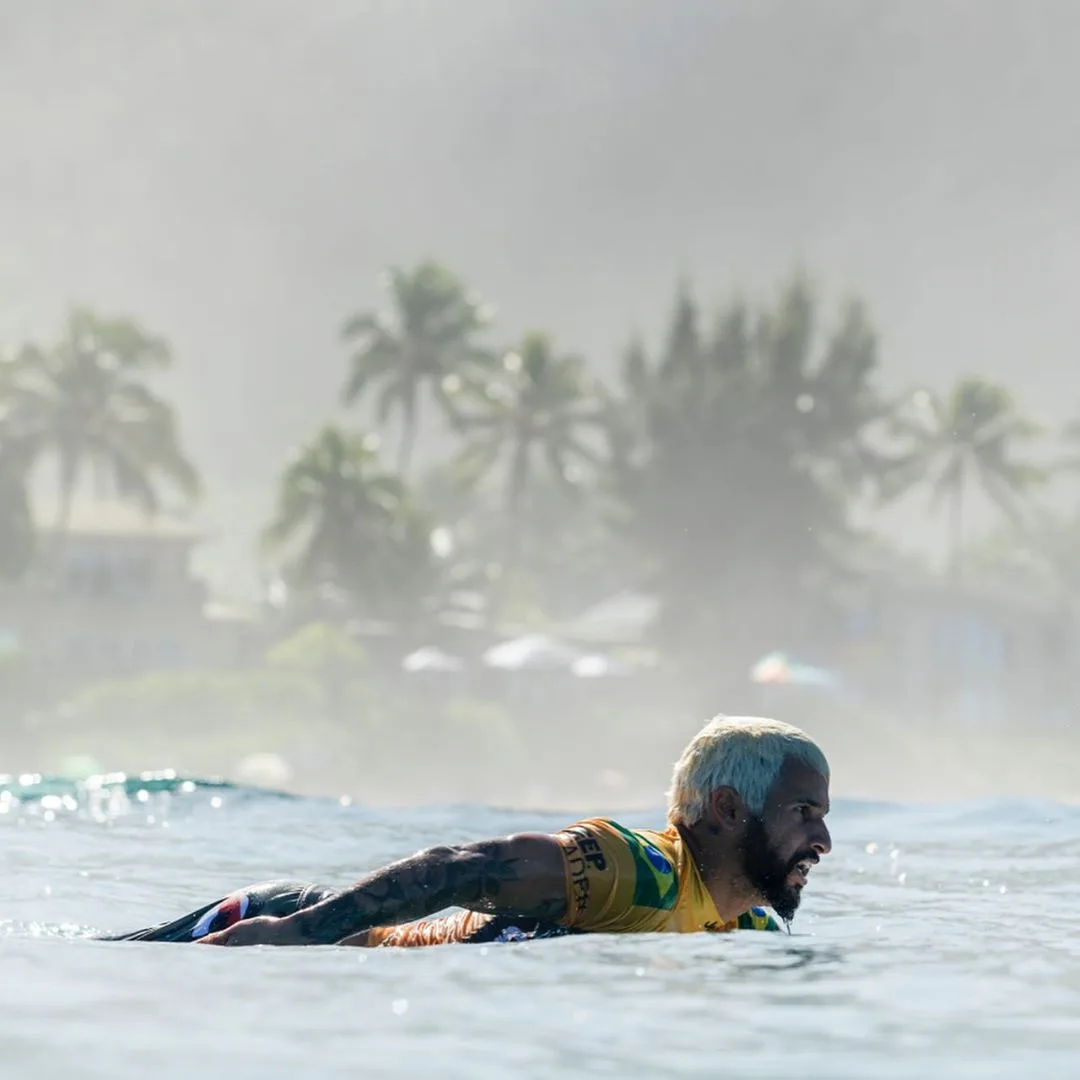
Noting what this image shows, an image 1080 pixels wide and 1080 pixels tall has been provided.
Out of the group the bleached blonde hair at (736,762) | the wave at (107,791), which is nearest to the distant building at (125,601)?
the wave at (107,791)

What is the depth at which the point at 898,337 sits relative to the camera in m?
169

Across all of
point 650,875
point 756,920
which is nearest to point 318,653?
point 756,920

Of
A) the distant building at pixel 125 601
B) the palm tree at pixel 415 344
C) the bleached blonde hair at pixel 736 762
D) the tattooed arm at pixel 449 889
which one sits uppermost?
the palm tree at pixel 415 344

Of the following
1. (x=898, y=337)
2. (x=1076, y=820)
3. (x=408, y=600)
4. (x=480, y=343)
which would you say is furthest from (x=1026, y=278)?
(x=1076, y=820)

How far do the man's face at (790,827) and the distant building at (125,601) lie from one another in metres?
54.0

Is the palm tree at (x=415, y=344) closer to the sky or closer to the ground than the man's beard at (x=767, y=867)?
closer to the sky

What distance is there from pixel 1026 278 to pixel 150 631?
141301 mm

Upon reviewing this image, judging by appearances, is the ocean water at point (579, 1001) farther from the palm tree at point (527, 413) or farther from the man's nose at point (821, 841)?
the palm tree at point (527, 413)

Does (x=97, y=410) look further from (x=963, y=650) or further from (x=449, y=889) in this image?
(x=449, y=889)

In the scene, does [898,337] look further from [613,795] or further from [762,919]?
[762,919]

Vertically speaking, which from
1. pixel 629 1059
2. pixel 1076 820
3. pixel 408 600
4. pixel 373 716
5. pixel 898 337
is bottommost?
pixel 629 1059

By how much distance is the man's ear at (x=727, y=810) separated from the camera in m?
5.32

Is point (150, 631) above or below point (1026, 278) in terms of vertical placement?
below

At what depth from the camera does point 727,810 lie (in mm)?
5344
